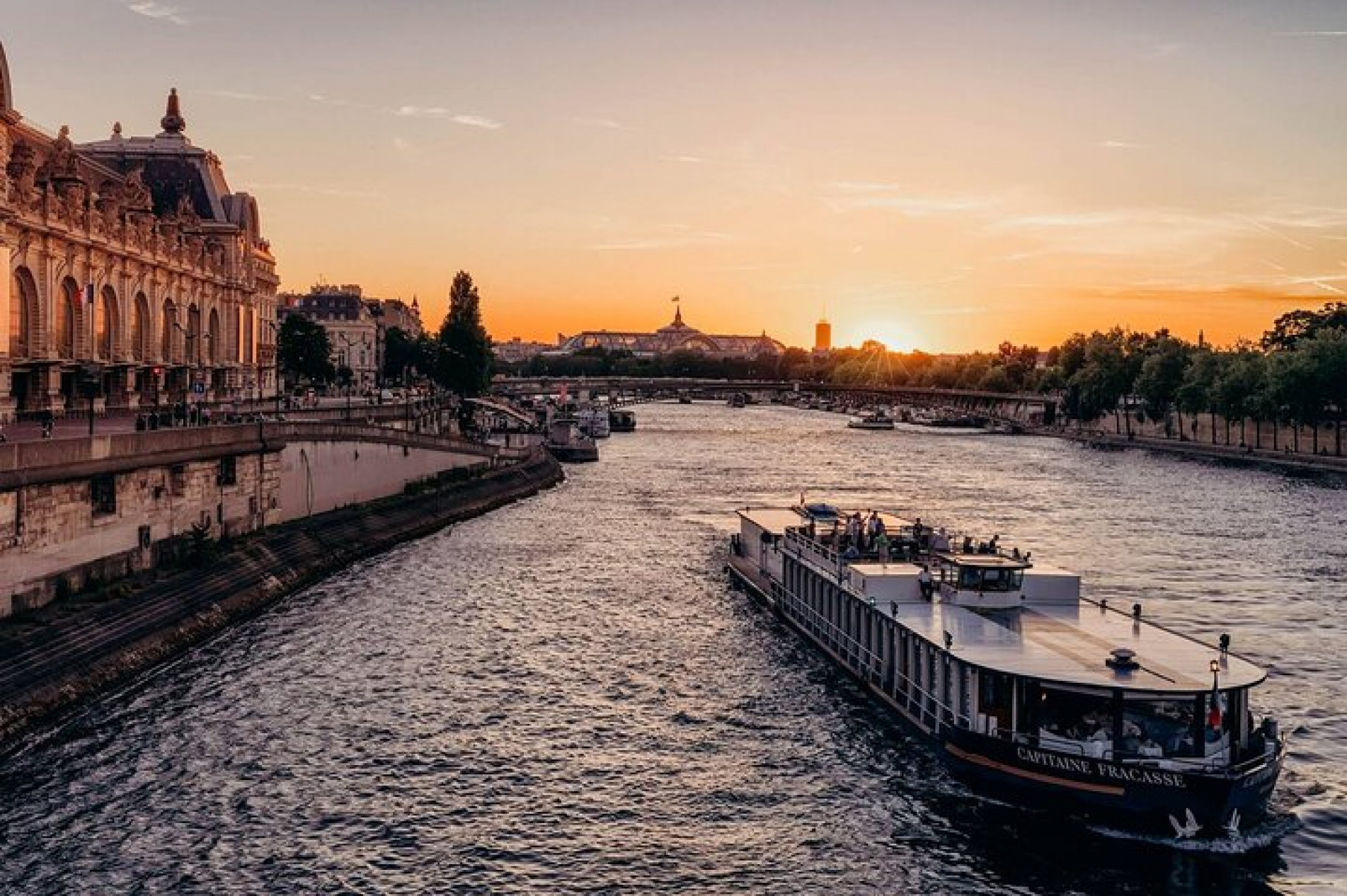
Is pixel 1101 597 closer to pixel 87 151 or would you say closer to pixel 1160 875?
pixel 1160 875

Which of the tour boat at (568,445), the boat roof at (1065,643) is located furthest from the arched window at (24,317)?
the tour boat at (568,445)

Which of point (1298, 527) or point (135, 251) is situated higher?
point (135, 251)

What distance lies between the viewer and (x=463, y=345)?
14550 centimetres

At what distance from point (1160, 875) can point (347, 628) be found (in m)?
29.4

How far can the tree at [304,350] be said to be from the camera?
14450 centimetres

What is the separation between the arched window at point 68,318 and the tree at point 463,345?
262 ft

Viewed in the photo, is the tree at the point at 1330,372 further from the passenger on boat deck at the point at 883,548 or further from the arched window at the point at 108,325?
the arched window at the point at 108,325

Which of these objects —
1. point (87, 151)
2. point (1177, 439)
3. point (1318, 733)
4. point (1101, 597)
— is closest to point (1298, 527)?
point (1101, 597)

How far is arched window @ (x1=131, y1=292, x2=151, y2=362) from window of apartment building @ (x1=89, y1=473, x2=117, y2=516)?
32327 mm

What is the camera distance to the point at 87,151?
8444 centimetres

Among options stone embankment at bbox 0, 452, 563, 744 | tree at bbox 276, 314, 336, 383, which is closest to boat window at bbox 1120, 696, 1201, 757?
stone embankment at bbox 0, 452, 563, 744

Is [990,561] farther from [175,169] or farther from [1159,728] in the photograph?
[175,169]

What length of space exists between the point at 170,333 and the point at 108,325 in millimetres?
11064

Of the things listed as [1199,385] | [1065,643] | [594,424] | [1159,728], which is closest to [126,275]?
[1065,643]
